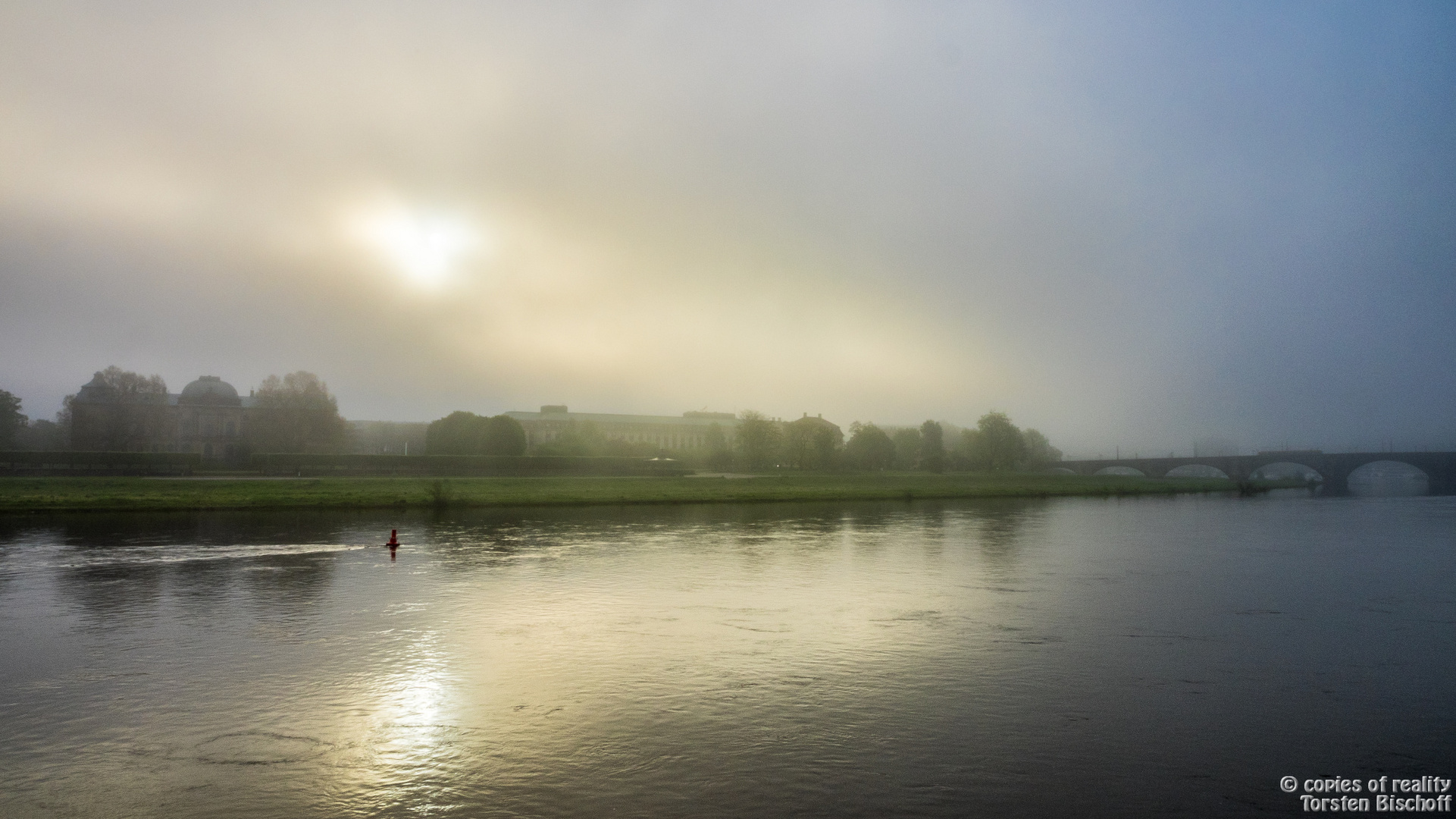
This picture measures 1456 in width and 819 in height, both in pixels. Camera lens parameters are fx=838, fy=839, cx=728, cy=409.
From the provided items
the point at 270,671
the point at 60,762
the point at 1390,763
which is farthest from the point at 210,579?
the point at 1390,763

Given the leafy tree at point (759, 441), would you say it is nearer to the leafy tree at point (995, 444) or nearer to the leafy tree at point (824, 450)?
the leafy tree at point (824, 450)

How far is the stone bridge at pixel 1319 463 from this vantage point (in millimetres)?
100312

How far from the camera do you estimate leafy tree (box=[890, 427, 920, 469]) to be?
380 feet

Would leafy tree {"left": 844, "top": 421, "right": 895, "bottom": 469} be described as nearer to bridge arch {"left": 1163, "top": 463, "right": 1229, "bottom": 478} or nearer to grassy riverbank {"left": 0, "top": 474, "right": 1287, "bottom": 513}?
grassy riverbank {"left": 0, "top": 474, "right": 1287, "bottom": 513}

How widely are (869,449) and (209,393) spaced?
98.9 m

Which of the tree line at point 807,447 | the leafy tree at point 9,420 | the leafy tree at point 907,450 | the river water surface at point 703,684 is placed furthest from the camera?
the leafy tree at point 907,450

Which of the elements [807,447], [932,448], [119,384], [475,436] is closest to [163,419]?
[119,384]

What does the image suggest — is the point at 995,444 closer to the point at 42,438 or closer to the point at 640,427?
the point at 640,427

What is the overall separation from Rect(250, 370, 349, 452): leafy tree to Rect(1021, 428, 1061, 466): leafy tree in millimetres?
89722

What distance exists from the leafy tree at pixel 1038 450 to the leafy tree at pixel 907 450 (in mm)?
15986

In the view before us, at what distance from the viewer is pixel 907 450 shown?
119500mm

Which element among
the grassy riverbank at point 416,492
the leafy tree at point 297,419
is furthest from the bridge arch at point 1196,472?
the leafy tree at point 297,419

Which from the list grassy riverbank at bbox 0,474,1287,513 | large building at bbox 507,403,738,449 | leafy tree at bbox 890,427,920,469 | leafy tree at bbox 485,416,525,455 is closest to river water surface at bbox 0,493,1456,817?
grassy riverbank at bbox 0,474,1287,513

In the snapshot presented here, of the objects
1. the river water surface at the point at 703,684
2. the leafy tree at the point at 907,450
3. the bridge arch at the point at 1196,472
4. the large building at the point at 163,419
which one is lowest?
the bridge arch at the point at 1196,472
